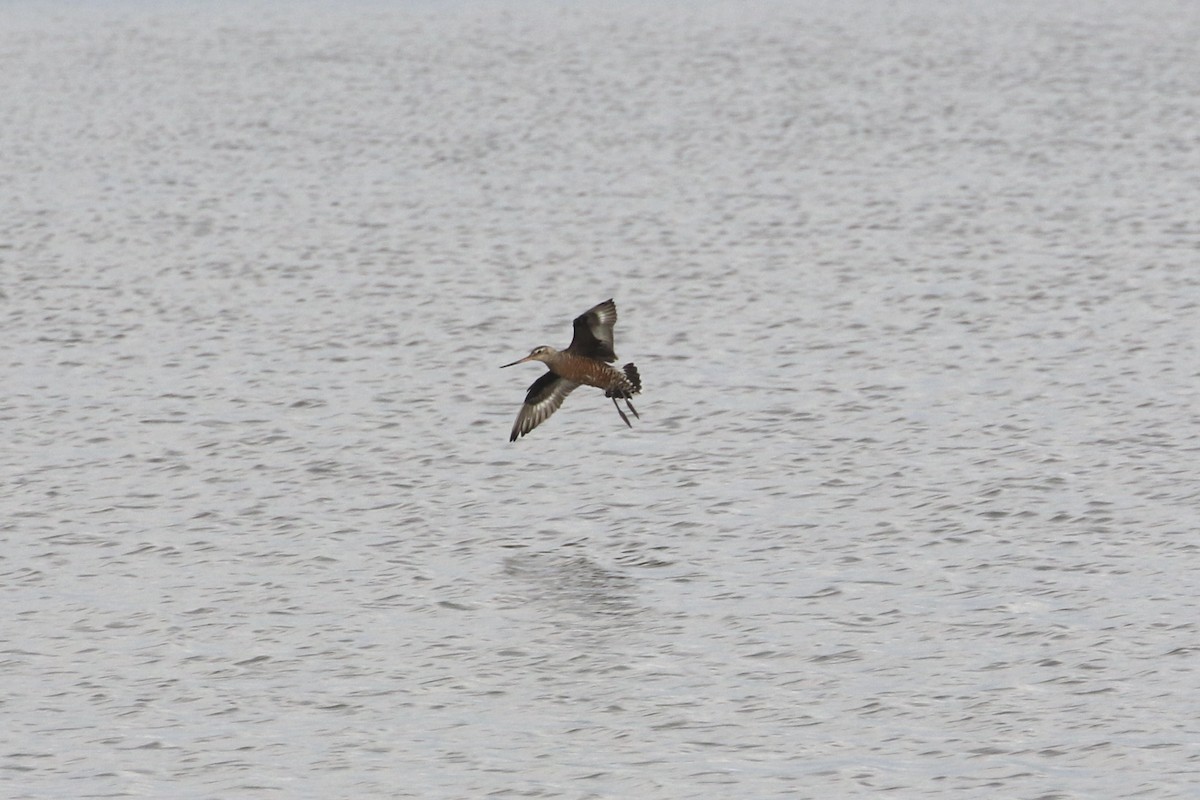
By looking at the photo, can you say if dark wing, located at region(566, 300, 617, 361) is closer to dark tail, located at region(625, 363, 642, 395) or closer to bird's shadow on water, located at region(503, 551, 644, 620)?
dark tail, located at region(625, 363, 642, 395)

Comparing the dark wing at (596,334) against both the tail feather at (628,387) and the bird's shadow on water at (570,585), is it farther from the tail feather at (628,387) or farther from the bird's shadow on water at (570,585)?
the bird's shadow on water at (570,585)

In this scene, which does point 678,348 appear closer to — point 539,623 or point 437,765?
point 539,623

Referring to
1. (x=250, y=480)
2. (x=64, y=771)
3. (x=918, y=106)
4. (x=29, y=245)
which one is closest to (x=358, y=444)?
(x=250, y=480)

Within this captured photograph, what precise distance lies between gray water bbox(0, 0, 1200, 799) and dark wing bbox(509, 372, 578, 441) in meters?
1.39

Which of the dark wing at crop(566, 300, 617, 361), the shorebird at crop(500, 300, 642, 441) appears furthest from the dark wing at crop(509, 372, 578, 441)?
the dark wing at crop(566, 300, 617, 361)

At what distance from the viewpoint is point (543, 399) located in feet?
85.9

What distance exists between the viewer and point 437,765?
18766mm

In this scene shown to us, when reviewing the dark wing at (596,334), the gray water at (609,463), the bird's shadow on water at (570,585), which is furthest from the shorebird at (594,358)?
the gray water at (609,463)

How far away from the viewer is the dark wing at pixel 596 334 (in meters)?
24.8

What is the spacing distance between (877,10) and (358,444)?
7844 cm

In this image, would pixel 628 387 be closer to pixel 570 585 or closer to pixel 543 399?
pixel 543 399

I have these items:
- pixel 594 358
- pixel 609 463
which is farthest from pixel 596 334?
pixel 609 463

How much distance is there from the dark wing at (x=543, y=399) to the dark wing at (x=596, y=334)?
3.39ft

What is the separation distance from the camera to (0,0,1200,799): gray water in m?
19.5
